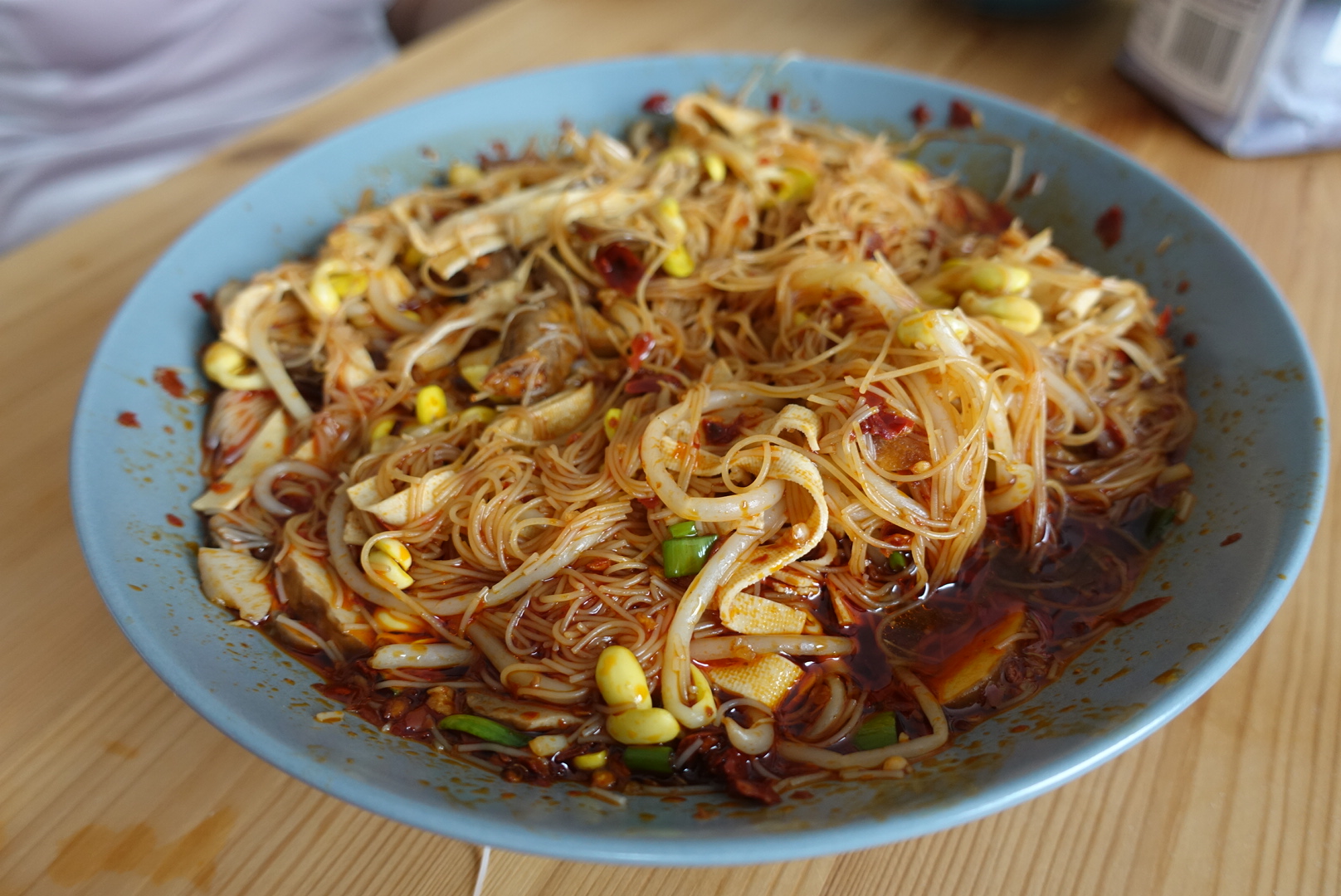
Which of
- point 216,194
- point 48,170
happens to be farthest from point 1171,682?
point 48,170

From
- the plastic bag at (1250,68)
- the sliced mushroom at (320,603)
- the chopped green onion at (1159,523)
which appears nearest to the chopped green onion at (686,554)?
the sliced mushroom at (320,603)

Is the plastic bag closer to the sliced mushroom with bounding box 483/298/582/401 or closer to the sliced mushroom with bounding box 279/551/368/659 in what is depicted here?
the sliced mushroom with bounding box 483/298/582/401

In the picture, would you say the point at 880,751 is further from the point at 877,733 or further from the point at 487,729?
the point at 487,729

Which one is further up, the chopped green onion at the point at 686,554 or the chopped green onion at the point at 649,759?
the chopped green onion at the point at 686,554

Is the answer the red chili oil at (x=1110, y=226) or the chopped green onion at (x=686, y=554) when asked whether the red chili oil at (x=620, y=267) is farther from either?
the red chili oil at (x=1110, y=226)

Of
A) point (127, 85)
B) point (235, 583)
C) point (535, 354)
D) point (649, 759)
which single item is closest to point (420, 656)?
point (235, 583)

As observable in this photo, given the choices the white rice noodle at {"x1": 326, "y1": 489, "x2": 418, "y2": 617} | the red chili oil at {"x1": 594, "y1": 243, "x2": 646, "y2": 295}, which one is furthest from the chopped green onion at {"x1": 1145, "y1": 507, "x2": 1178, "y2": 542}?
the white rice noodle at {"x1": 326, "y1": 489, "x2": 418, "y2": 617}
